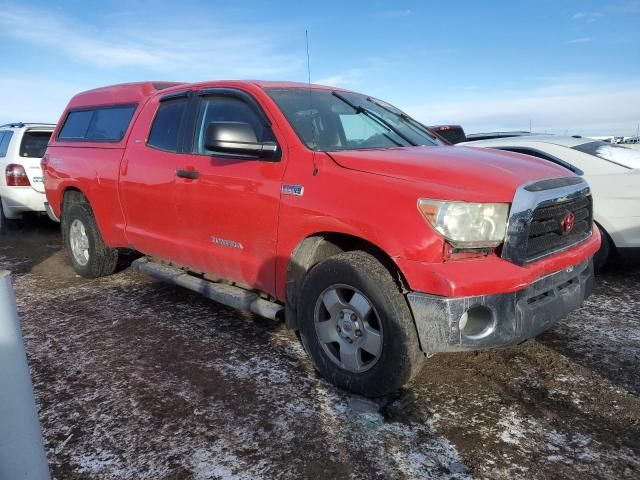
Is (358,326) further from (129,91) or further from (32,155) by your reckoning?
(32,155)

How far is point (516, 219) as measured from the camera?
8.16 ft

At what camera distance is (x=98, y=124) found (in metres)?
5.09

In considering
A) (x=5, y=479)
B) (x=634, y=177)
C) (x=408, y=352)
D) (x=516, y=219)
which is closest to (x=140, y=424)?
(x=5, y=479)

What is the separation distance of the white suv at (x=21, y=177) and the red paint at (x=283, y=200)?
120 inches

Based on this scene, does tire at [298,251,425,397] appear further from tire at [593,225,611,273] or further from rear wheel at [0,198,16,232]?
rear wheel at [0,198,16,232]

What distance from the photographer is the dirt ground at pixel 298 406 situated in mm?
2268

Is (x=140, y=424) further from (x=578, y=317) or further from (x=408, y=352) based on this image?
(x=578, y=317)

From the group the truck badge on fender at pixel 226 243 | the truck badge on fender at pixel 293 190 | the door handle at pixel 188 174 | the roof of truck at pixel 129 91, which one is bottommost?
the truck badge on fender at pixel 226 243

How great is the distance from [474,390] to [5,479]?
7.75ft

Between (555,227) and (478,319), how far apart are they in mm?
752

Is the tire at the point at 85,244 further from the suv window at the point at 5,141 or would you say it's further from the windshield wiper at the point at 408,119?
the suv window at the point at 5,141

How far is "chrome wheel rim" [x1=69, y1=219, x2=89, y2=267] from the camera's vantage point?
5.19 m

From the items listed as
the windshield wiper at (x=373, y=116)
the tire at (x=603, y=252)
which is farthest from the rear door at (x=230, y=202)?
the tire at (x=603, y=252)

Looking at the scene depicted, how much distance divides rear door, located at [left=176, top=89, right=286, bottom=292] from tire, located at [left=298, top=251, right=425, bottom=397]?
0.46 m
